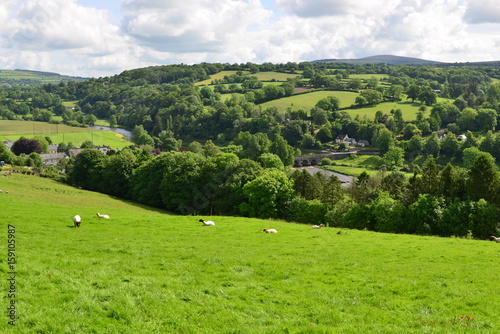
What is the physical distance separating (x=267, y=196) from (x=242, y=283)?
1706 inches

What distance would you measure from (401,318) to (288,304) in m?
4.10

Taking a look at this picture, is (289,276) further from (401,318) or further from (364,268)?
(401,318)

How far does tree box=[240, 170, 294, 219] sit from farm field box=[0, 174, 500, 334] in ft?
100

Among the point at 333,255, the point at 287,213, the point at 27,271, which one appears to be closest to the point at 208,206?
the point at 287,213

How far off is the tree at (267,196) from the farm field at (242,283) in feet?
100

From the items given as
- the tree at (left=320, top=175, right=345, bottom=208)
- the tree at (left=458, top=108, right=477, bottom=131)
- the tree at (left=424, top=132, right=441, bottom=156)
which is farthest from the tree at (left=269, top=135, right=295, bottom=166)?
the tree at (left=458, top=108, right=477, bottom=131)

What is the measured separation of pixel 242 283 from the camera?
57.5 ft

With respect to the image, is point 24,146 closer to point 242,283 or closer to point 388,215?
point 388,215

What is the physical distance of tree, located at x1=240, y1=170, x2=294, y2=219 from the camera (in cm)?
6025

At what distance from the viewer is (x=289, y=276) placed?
1897 centimetres

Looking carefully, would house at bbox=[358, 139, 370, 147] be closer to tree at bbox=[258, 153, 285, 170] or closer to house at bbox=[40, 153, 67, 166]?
tree at bbox=[258, 153, 285, 170]

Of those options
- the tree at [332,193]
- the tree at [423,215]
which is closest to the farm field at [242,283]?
the tree at [423,215]

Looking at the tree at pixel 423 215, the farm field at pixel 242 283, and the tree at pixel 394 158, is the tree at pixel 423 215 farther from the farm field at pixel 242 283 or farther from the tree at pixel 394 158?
the tree at pixel 394 158

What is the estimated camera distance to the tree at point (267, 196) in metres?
60.2
